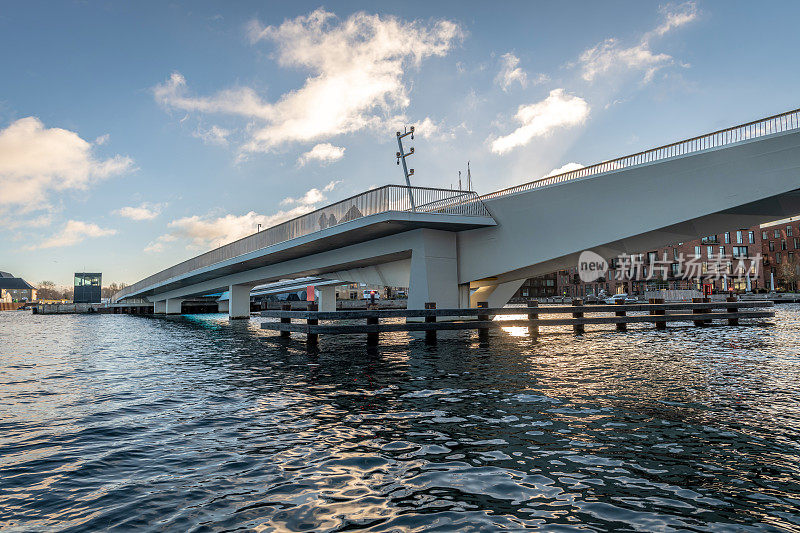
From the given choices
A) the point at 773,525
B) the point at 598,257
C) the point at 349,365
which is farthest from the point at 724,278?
the point at 773,525

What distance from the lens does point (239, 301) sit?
59969 millimetres

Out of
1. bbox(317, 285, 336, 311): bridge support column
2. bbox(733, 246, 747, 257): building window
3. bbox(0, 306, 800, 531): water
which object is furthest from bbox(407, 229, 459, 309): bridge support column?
bbox(733, 246, 747, 257): building window

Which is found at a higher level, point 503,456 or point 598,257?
point 598,257

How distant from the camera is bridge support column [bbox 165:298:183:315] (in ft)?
283

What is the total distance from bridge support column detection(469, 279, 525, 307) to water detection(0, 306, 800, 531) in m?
19.6

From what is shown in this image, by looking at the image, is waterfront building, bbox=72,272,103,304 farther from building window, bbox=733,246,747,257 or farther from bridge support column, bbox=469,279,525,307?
building window, bbox=733,246,747,257

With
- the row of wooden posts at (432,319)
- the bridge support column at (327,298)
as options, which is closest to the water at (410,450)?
the row of wooden posts at (432,319)

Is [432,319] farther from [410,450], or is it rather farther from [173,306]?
[173,306]

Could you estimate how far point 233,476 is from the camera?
5340 millimetres

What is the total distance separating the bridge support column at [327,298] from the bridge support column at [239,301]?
9.64 metres

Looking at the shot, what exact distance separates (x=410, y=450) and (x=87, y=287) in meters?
126

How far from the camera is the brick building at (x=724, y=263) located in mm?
102312

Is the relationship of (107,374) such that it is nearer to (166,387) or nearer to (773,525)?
(166,387)

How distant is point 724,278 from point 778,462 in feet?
383
